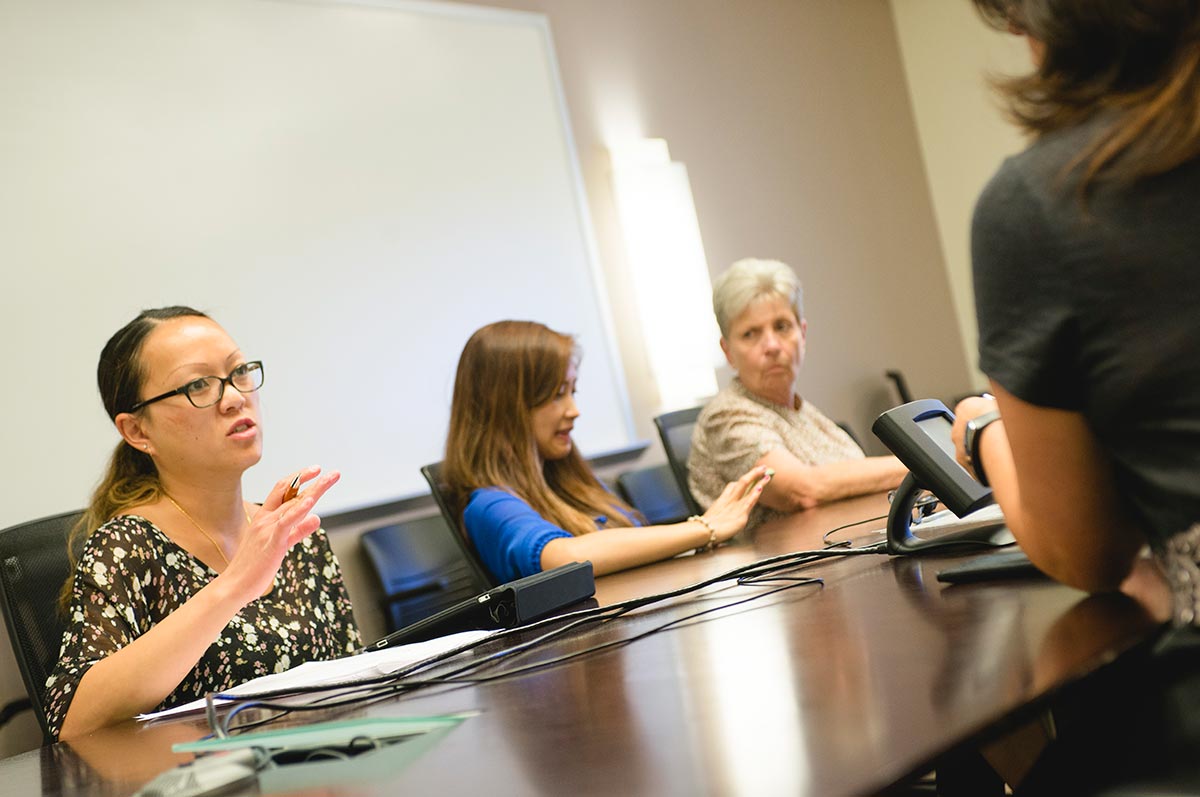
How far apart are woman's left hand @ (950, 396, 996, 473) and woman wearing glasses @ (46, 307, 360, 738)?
81 cm

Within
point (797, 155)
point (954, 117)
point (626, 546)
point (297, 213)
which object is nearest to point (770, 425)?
point (626, 546)

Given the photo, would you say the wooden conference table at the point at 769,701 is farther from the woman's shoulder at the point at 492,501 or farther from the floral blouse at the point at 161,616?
the woman's shoulder at the point at 492,501

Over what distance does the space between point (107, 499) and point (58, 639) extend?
0.83ft

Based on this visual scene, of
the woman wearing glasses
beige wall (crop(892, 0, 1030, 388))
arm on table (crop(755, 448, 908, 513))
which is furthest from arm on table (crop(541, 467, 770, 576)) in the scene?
beige wall (crop(892, 0, 1030, 388))

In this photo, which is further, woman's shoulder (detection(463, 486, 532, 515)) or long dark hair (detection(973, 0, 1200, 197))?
woman's shoulder (detection(463, 486, 532, 515))

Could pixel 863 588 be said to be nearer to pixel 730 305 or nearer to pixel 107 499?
pixel 107 499

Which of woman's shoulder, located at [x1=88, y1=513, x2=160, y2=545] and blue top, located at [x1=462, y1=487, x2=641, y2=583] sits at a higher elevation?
woman's shoulder, located at [x1=88, y1=513, x2=160, y2=545]

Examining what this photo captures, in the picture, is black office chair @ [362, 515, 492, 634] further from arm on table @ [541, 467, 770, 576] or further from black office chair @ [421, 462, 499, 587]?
arm on table @ [541, 467, 770, 576]

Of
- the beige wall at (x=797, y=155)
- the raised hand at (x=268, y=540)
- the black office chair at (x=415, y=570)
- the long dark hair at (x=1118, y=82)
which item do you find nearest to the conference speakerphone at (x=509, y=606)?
the raised hand at (x=268, y=540)

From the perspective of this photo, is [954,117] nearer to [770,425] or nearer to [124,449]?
[770,425]

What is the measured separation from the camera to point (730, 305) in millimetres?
3105

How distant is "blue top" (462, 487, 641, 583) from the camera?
2176 mm

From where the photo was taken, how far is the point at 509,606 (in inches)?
60.4

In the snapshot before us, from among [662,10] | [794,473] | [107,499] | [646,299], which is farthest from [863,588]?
[662,10]
